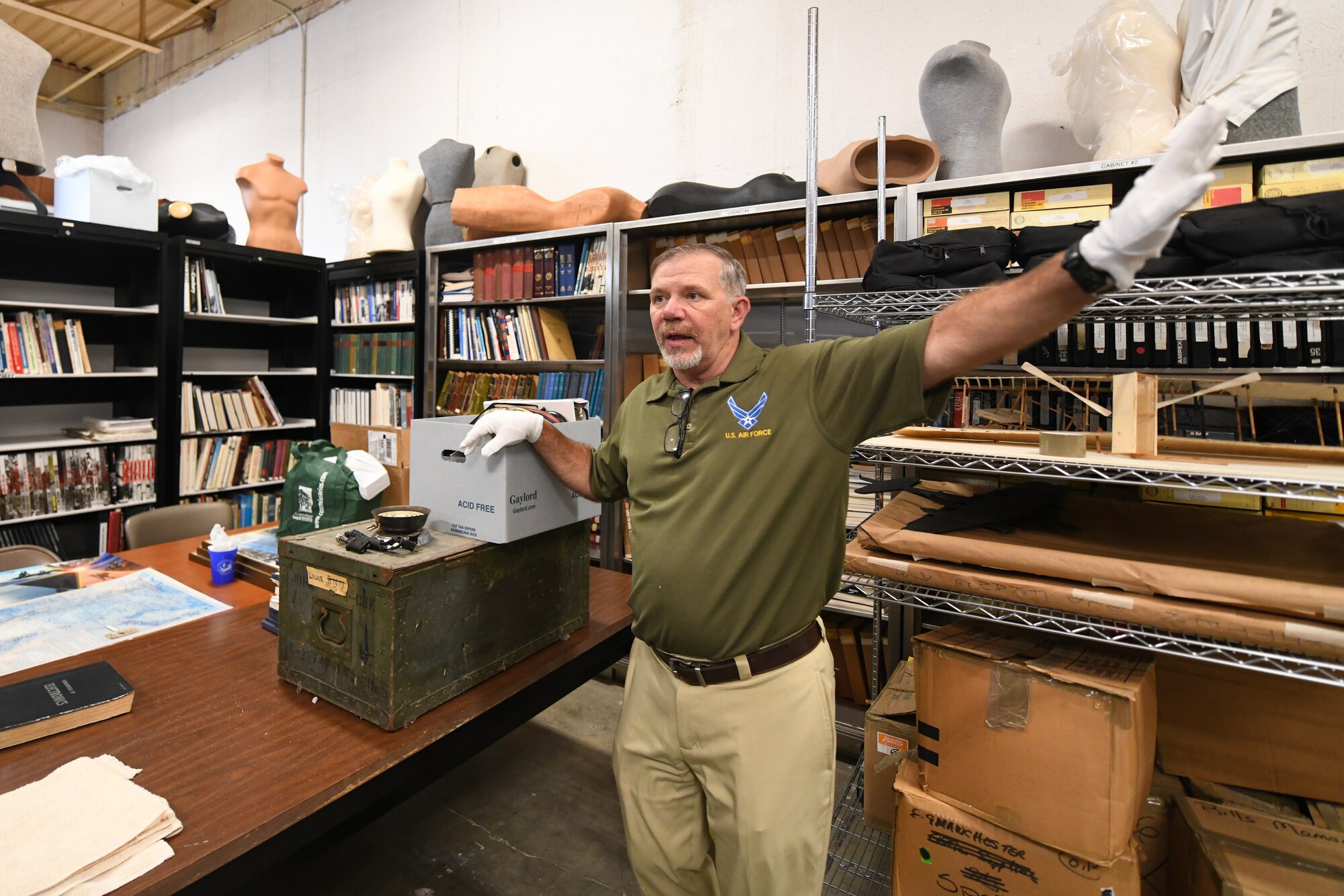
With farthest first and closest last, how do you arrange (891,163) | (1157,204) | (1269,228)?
(891,163) < (1269,228) < (1157,204)

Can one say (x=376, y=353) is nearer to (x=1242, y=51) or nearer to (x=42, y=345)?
(x=42, y=345)

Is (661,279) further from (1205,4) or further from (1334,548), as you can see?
(1205,4)

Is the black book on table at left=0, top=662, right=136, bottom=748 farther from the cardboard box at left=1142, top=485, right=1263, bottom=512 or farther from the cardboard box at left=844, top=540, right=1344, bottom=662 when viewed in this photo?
the cardboard box at left=1142, top=485, right=1263, bottom=512

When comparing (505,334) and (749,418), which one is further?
(505,334)

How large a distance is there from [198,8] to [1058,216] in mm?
6515

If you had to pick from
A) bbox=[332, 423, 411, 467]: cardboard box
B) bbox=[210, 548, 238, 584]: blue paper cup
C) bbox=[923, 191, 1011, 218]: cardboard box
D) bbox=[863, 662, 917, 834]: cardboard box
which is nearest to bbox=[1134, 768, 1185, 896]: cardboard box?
bbox=[863, 662, 917, 834]: cardboard box

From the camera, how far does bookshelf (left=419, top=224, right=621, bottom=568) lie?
10.1 feet

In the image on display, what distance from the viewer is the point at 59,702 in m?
1.16

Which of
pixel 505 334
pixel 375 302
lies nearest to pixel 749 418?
pixel 505 334

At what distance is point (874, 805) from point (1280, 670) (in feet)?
3.29

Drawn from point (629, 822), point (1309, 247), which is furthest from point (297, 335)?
point (1309, 247)

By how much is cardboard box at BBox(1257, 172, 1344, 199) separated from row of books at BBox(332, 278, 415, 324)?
12.3 ft

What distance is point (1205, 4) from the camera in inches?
74.1

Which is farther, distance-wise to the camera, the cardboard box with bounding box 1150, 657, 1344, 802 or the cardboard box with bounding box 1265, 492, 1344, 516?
the cardboard box with bounding box 1265, 492, 1344, 516
